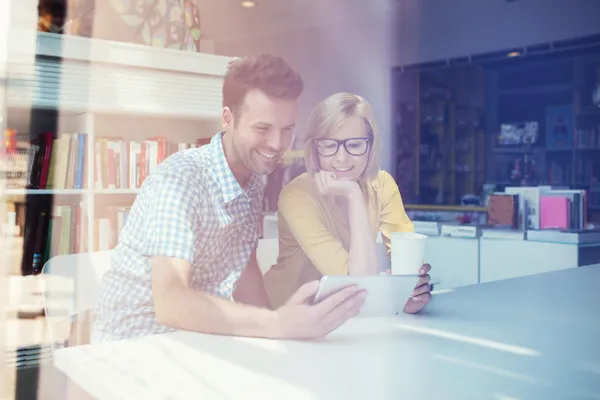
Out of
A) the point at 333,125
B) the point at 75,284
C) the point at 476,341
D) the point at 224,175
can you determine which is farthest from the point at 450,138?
the point at 476,341

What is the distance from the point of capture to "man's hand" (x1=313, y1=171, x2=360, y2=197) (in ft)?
5.06

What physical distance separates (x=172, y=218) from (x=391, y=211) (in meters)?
0.69

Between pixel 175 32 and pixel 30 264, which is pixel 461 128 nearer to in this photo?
pixel 175 32

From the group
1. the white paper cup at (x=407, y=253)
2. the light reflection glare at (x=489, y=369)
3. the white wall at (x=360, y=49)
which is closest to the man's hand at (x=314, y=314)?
the light reflection glare at (x=489, y=369)

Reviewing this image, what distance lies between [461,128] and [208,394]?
4.39 meters

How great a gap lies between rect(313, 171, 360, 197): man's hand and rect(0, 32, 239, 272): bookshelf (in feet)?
2.70

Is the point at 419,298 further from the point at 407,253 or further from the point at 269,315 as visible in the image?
the point at 269,315

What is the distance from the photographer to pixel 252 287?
1.57m

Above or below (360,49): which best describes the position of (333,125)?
below

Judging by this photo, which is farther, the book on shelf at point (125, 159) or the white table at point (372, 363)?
the book on shelf at point (125, 159)

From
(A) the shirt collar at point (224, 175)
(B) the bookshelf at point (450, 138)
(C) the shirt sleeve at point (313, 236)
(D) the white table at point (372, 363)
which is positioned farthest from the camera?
(B) the bookshelf at point (450, 138)

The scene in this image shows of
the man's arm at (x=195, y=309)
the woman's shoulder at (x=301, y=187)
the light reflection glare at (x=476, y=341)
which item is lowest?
the light reflection glare at (x=476, y=341)

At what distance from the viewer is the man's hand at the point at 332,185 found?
1.54m

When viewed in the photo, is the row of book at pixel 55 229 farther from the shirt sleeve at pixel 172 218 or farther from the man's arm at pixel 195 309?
the man's arm at pixel 195 309
